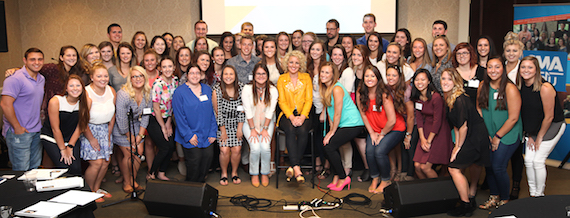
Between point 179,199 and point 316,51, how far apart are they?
2066 millimetres

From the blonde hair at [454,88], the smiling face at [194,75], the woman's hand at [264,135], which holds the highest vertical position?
the smiling face at [194,75]

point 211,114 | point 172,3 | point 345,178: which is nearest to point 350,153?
point 345,178

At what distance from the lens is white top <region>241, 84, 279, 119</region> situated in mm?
4118

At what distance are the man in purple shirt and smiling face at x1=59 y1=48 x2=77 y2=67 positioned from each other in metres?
0.23

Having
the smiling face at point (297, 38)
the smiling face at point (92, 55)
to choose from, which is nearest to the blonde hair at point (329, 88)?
the smiling face at point (297, 38)

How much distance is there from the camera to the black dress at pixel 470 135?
328cm

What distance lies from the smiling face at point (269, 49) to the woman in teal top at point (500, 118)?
210 centimetres

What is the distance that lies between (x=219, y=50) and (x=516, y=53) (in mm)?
2918

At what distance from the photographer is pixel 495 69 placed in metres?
3.34

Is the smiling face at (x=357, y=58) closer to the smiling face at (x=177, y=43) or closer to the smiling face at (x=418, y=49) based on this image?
the smiling face at (x=418, y=49)

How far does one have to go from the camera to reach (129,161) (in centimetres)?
407

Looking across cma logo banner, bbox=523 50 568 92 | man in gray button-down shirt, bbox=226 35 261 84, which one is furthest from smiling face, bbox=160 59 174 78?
cma logo banner, bbox=523 50 568 92

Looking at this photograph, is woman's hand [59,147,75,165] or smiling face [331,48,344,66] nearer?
woman's hand [59,147,75,165]

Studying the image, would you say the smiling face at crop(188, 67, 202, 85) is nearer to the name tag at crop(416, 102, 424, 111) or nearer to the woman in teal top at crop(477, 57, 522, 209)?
the name tag at crop(416, 102, 424, 111)
